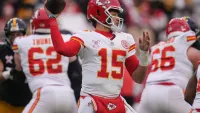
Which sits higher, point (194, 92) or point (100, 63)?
point (100, 63)

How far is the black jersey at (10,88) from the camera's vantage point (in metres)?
9.86

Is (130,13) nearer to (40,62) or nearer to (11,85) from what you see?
(11,85)

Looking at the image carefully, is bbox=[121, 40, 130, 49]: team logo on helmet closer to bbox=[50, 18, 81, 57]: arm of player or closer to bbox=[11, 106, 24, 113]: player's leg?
bbox=[50, 18, 81, 57]: arm of player

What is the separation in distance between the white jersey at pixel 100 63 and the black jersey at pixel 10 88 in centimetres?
231

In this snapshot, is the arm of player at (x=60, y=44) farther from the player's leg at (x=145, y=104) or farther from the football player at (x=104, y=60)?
the player's leg at (x=145, y=104)

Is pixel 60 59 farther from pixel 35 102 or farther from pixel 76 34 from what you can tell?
pixel 76 34

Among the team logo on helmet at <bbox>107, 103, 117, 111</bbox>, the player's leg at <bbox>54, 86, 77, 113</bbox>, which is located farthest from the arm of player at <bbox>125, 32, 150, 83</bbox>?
the player's leg at <bbox>54, 86, 77, 113</bbox>

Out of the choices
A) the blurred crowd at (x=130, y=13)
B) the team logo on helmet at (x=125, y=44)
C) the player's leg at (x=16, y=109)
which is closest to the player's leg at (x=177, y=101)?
the team logo on helmet at (x=125, y=44)

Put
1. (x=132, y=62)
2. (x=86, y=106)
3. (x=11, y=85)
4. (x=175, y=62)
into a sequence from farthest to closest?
(x=11, y=85)
(x=175, y=62)
(x=132, y=62)
(x=86, y=106)

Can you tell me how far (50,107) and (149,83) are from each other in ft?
4.20

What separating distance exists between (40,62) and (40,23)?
A: 0.53 meters

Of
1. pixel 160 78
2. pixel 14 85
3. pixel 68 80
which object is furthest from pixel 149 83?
pixel 14 85

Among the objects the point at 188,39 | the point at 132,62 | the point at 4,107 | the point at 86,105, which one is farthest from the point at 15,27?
the point at 86,105

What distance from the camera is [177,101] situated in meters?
9.20
